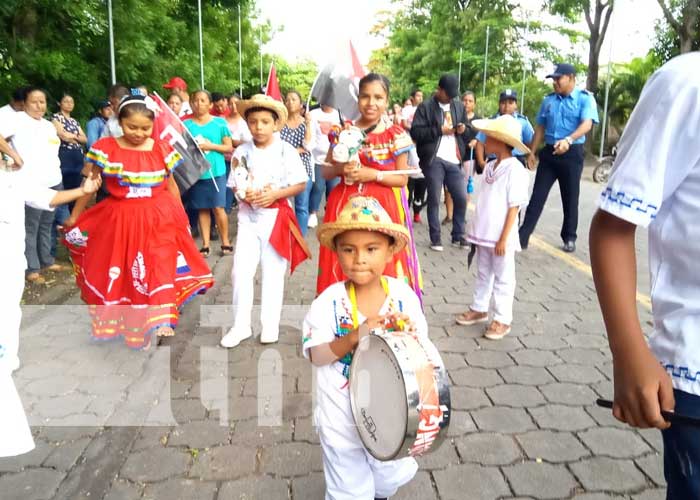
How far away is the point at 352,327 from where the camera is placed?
2.26m

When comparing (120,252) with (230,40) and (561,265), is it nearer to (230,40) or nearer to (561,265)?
(561,265)

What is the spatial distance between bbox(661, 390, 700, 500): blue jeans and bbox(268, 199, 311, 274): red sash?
339 centimetres

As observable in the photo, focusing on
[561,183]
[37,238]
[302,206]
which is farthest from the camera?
[302,206]

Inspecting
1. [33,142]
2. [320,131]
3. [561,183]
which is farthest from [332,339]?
[320,131]

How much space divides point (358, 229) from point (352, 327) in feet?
1.25

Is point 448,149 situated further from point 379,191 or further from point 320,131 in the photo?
point 379,191

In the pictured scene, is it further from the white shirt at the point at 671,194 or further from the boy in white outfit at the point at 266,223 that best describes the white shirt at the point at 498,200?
the white shirt at the point at 671,194

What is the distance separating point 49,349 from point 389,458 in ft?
11.3

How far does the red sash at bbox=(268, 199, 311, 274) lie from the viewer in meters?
4.51

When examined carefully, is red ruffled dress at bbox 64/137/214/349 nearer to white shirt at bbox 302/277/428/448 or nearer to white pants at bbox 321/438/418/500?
white shirt at bbox 302/277/428/448

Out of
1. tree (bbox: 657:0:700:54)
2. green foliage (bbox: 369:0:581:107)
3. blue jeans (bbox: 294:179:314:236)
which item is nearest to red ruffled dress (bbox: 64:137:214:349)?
blue jeans (bbox: 294:179:314:236)

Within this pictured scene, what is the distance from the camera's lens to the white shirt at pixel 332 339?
2197mm

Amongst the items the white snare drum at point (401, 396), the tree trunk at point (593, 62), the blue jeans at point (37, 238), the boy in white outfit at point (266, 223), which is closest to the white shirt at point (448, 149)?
the boy in white outfit at point (266, 223)

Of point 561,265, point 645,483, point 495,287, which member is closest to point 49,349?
point 495,287
